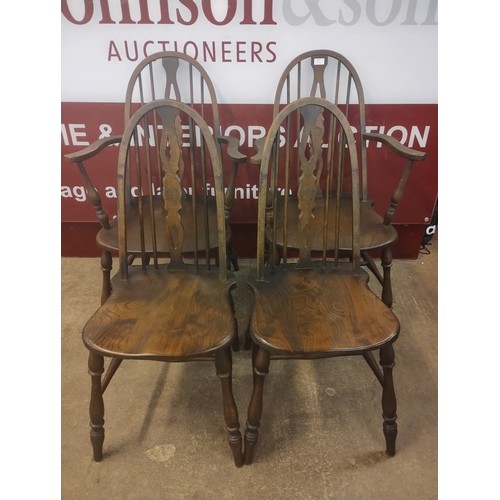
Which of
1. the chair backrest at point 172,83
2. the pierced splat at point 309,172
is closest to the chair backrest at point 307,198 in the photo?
the pierced splat at point 309,172

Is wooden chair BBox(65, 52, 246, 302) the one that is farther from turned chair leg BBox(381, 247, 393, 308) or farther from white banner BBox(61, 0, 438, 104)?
turned chair leg BBox(381, 247, 393, 308)

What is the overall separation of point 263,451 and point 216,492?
202 mm

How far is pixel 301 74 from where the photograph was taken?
6.68 feet

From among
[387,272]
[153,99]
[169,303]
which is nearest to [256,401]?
[169,303]

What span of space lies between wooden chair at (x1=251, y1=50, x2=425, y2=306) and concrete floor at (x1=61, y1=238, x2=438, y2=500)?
0.47 metres

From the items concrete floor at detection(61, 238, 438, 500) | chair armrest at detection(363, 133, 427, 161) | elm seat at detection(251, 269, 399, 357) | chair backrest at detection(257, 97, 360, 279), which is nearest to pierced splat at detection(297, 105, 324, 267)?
chair backrest at detection(257, 97, 360, 279)

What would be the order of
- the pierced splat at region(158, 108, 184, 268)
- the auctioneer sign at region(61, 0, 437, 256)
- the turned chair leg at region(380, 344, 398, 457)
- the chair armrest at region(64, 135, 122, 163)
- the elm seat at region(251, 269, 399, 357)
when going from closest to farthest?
the elm seat at region(251, 269, 399, 357) → the turned chair leg at region(380, 344, 398, 457) → the pierced splat at region(158, 108, 184, 268) → the chair armrest at region(64, 135, 122, 163) → the auctioneer sign at region(61, 0, 437, 256)

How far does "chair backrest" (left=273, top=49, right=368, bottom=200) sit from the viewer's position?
1878 millimetres

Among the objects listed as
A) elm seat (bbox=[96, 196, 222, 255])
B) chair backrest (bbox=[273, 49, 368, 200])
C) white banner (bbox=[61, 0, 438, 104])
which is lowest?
elm seat (bbox=[96, 196, 222, 255])

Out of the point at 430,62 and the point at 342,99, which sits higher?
the point at 430,62

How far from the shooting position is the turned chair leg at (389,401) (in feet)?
4.33

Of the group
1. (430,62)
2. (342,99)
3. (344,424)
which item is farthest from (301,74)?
(344,424)

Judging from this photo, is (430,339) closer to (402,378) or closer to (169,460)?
(402,378)

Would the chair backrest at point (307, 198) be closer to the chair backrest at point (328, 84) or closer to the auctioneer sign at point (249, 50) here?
the chair backrest at point (328, 84)
